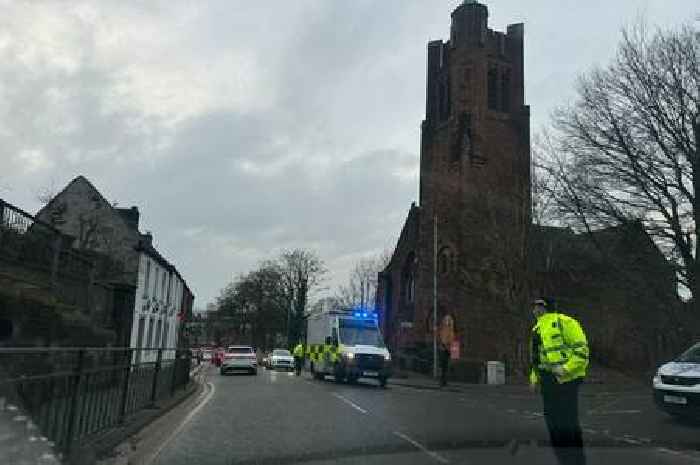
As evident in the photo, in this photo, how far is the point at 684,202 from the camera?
1016 inches

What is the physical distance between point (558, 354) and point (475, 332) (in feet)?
129

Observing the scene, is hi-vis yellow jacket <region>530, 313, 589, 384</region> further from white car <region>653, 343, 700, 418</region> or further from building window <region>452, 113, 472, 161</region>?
building window <region>452, 113, 472, 161</region>

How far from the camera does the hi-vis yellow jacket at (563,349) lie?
23.6ft

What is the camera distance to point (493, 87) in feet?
165

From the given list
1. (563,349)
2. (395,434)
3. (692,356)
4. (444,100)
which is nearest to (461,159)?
(444,100)

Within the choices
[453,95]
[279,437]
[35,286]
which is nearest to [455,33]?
[453,95]

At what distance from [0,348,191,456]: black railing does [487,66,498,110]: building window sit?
4157 centimetres

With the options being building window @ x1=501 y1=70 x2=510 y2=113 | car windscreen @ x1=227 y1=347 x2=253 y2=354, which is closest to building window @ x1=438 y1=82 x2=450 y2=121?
building window @ x1=501 y1=70 x2=510 y2=113

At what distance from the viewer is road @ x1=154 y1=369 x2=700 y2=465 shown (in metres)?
8.56

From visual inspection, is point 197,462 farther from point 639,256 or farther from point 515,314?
point 515,314

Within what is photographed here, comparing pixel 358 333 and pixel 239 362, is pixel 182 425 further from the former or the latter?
pixel 239 362

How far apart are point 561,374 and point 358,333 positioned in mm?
19945

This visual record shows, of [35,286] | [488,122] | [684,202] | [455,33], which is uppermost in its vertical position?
[455,33]

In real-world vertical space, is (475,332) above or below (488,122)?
Result: below
